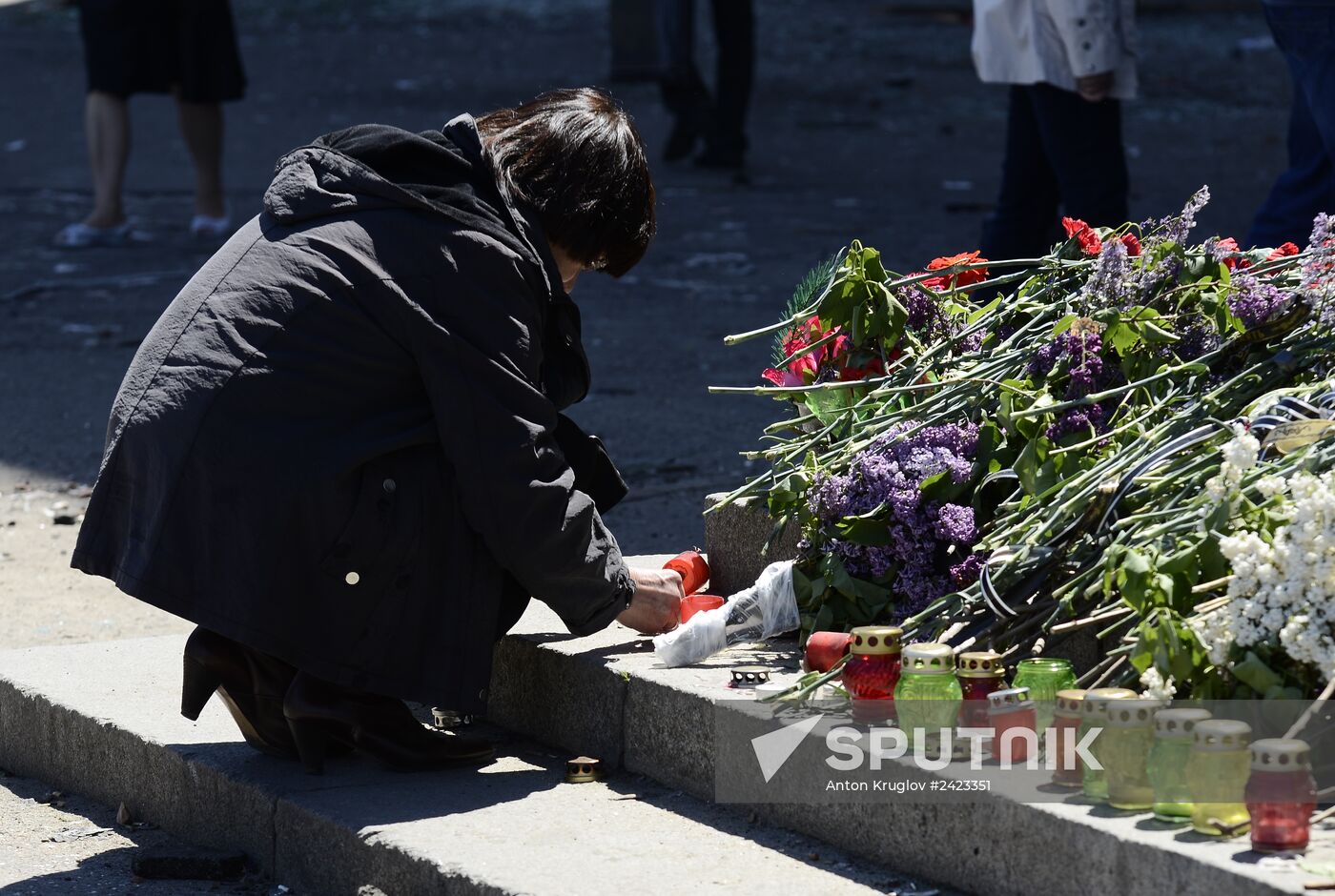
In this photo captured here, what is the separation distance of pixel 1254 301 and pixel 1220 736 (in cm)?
91

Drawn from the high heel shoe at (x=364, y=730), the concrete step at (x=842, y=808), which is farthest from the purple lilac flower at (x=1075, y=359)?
the high heel shoe at (x=364, y=730)

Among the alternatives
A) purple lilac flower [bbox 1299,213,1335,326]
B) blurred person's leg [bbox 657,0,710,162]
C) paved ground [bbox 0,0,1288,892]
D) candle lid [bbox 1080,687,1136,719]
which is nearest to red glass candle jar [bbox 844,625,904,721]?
candle lid [bbox 1080,687,1136,719]

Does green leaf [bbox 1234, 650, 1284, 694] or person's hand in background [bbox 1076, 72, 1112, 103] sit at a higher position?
person's hand in background [bbox 1076, 72, 1112, 103]

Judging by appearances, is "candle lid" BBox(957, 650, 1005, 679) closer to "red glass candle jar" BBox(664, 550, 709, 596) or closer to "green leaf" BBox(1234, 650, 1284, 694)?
"green leaf" BBox(1234, 650, 1284, 694)

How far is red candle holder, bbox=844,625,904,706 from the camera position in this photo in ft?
8.46

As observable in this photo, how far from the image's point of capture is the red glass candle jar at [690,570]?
3.35 meters

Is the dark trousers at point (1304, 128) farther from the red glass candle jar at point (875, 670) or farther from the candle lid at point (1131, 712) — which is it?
the candle lid at point (1131, 712)

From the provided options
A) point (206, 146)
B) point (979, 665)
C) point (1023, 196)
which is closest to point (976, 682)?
point (979, 665)

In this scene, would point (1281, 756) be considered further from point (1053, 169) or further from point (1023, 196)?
point (1023, 196)

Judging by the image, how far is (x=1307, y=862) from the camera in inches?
80.5

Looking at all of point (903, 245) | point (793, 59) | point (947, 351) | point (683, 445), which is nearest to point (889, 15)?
point (793, 59)

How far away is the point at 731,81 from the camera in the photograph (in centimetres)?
980

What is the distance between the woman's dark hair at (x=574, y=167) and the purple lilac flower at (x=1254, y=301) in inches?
36.4

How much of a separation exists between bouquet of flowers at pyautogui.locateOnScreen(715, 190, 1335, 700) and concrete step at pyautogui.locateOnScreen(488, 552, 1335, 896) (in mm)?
264
